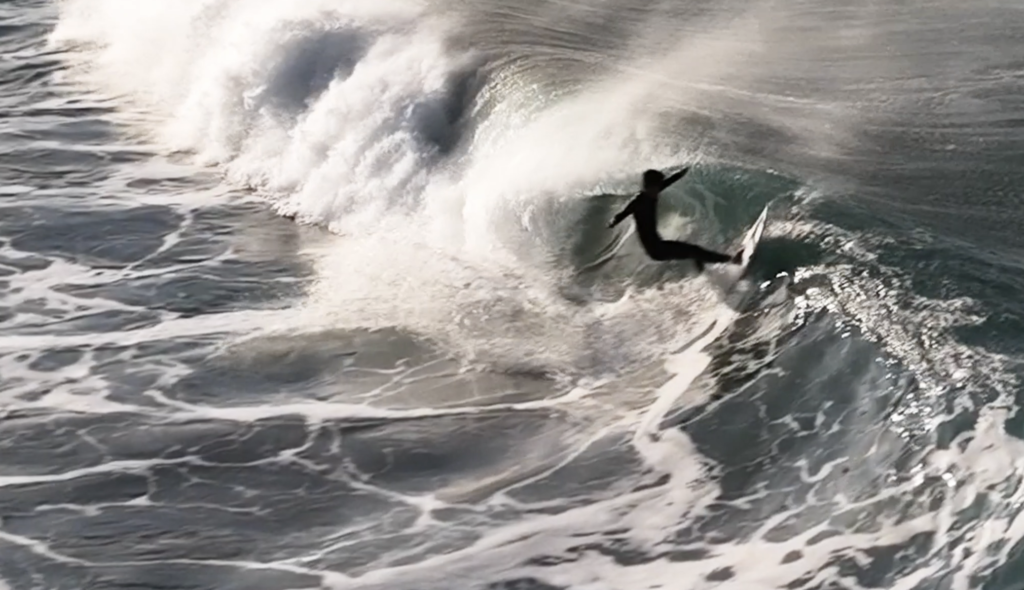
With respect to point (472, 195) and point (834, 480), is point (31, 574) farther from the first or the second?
point (472, 195)

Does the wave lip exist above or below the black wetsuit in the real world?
above

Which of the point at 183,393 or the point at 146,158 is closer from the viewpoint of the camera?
the point at 183,393

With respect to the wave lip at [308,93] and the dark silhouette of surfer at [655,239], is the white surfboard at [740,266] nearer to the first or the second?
the dark silhouette of surfer at [655,239]

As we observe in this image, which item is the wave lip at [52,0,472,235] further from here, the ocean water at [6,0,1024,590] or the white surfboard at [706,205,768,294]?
the white surfboard at [706,205,768,294]

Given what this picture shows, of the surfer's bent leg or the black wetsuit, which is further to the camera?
the surfer's bent leg

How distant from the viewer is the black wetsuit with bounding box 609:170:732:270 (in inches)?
498

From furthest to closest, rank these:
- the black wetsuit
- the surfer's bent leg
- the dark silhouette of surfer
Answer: the surfer's bent leg
the black wetsuit
the dark silhouette of surfer

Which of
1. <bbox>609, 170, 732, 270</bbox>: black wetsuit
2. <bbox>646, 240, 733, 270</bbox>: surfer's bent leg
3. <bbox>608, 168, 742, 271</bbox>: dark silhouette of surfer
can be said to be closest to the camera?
<bbox>608, 168, 742, 271</bbox>: dark silhouette of surfer

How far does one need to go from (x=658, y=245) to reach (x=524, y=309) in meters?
1.24

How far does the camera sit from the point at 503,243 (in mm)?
14391

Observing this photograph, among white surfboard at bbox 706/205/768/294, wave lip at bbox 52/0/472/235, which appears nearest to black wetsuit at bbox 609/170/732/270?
white surfboard at bbox 706/205/768/294

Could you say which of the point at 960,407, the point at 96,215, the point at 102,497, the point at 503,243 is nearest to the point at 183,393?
the point at 102,497

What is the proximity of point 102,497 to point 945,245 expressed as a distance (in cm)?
655

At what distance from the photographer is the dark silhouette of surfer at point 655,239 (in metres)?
12.5
